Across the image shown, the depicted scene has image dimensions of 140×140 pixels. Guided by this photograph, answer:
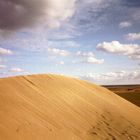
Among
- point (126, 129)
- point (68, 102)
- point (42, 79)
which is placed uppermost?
point (42, 79)

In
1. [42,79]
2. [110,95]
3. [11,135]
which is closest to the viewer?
[11,135]

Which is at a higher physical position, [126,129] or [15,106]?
[15,106]

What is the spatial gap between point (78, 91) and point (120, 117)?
8.65ft

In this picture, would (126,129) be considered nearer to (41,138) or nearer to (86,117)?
(86,117)

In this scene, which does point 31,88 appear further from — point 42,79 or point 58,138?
point 58,138

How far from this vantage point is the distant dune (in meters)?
8.02

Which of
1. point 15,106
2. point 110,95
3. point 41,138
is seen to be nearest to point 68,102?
point 15,106

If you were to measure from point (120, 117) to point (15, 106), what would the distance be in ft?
16.7

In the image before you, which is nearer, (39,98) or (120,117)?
(39,98)

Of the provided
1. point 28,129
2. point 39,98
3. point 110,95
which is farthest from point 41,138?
point 110,95

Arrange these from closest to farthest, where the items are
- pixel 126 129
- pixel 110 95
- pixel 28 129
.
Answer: pixel 28 129 → pixel 126 129 → pixel 110 95

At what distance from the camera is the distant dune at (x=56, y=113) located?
26.3 feet

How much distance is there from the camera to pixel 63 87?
1267 centimetres

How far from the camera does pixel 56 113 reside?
9688 millimetres
